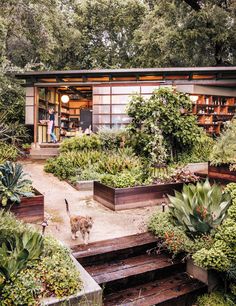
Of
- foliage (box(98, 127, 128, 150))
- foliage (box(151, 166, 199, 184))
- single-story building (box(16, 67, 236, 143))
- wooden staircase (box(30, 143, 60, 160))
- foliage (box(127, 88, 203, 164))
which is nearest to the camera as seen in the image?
foliage (box(151, 166, 199, 184))

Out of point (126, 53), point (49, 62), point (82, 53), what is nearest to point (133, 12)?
point (126, 53)

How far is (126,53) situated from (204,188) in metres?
20.3

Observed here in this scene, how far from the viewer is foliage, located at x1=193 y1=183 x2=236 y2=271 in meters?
3.24

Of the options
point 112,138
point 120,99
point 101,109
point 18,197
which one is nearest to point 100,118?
point 101,109

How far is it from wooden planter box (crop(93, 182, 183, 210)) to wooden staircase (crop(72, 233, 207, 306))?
5.01 feet

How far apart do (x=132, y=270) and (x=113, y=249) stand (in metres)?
0.39

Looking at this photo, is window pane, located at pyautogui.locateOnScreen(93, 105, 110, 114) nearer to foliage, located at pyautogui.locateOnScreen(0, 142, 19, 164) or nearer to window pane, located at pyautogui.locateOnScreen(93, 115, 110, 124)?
window pane, located at pyautogui.locateOnScreen(93, 115, 110, 124)

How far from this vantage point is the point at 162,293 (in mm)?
3277

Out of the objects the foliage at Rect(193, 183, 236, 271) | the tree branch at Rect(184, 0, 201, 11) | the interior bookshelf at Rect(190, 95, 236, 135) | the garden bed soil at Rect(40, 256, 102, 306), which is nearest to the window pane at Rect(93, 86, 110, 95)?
the interior bookshelf at Rect(190, 95, 236, 135)

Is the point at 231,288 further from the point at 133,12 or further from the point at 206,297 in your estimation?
the point at 133,12

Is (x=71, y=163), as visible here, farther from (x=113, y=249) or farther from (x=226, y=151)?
(x=113, y=249)

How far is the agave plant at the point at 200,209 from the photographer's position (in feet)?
12.1

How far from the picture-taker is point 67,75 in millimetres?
13242

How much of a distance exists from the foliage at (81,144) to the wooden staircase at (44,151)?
2.24 metres
